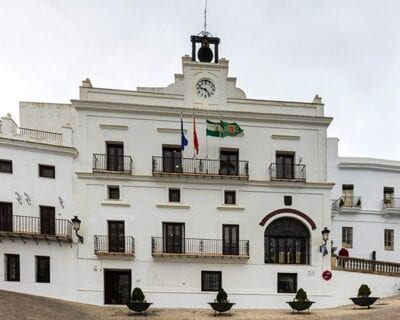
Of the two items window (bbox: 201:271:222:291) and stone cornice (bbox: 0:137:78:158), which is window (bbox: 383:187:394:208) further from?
stone cornice (bbox: 0:137:78:158)

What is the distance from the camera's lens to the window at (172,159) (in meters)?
26.6

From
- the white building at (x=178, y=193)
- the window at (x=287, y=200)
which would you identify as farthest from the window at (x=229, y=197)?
the window at (x=287, y=200)

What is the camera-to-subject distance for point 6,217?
23.9 m

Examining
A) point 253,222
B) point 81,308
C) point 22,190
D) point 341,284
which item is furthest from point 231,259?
point 22,190

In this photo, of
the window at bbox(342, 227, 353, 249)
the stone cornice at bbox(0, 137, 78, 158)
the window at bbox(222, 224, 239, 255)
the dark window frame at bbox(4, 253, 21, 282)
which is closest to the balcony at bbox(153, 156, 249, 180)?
the window at bbox(222, 224, 239, 255)

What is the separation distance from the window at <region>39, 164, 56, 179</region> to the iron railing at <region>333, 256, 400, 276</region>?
57.9ft

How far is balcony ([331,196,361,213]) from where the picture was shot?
111 feet

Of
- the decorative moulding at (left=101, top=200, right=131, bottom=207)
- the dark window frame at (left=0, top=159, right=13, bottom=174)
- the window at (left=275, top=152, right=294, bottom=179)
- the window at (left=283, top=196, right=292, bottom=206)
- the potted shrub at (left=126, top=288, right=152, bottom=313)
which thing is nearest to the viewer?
the potted shrub at (left=126, top=288, right=152, bottom=313)

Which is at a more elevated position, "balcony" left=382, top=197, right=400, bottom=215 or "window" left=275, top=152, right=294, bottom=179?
"window" left=275, top=152, right=294, bottom=179

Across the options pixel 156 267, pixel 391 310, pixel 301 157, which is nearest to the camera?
pixel 391 310

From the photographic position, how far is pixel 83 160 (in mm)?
25875

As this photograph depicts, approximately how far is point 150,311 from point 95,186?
7686 mm

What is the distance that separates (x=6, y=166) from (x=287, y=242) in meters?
16.9

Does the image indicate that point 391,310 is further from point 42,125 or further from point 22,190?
point 42,125
